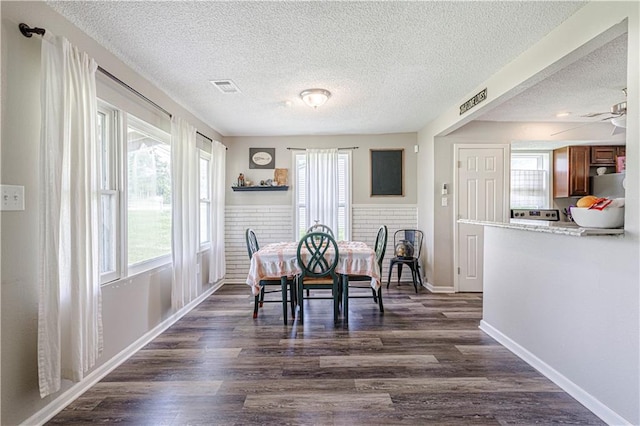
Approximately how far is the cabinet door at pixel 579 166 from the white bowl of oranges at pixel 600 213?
11.3 feet

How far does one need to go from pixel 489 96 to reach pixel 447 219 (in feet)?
6.02

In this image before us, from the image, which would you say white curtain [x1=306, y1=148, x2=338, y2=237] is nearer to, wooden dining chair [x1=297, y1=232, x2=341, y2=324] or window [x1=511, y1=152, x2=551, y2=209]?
wooden dining chair [x1=297, y1=232, x2=341, y2=324]

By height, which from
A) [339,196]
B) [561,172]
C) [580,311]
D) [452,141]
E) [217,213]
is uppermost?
[452,141]

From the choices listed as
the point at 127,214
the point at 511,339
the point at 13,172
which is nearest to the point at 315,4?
the point at 13,172

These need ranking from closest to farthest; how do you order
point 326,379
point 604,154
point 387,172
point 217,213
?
point 326,379, point 217,213, point 604,154, point 387,172

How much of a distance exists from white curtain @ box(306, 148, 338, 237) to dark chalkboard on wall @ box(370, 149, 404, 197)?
61cm

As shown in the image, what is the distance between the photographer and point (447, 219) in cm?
420

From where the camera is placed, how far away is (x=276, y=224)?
4.84 metres

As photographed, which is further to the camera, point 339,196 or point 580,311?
point 339,196

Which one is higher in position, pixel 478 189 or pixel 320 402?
pixel 478 189

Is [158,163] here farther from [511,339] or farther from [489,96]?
[511,339]

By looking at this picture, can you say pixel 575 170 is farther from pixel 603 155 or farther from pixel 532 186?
pixel 532 186

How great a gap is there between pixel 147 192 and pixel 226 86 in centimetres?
124

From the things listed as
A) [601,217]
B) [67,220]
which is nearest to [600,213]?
Answer: [601,217]
